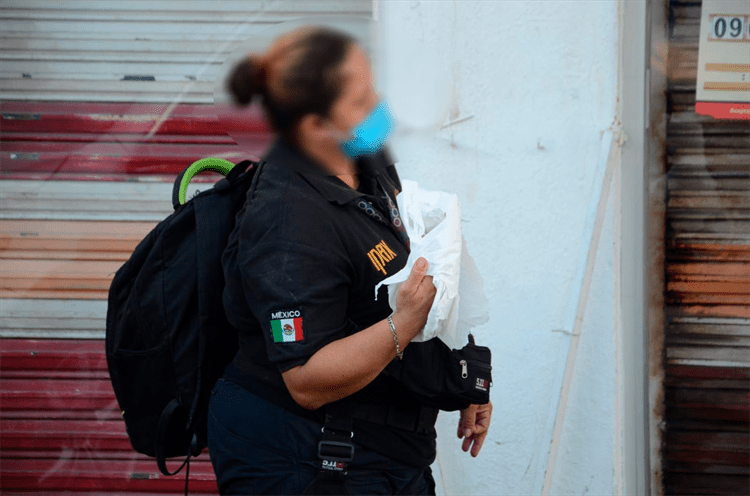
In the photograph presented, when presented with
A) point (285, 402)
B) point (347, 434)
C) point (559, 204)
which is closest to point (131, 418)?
point (285, 402)

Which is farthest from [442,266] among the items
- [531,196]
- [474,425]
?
[531,196]

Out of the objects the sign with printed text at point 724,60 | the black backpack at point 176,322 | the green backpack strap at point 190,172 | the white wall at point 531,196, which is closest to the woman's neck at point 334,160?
the black backpack at point 176,322

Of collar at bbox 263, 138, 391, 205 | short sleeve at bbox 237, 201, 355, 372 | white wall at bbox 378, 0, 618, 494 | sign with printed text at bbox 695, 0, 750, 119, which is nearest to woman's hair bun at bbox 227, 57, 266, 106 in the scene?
collar at bbox 263, 138, 391, 205

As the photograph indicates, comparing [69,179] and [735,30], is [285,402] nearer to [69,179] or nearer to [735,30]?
[69,179]

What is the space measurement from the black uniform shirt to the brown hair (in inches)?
3.5

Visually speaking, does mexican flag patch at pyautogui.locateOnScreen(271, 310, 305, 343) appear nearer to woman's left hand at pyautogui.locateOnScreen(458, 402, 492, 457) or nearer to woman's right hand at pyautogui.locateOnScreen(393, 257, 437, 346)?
woman's right hand at pyautogui.locateOnScreen(393, 257, 437, 346)

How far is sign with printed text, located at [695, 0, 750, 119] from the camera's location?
9.00ft

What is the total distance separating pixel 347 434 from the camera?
5.15 ft

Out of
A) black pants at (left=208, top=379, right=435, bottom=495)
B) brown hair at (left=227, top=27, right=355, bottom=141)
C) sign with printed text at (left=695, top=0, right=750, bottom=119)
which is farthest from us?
sign with printed text at (left=695, top=0, right=750, bottom=119)

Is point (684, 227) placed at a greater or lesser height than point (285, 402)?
lesser

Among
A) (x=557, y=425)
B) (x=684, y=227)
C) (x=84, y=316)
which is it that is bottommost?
(x=557, y=425)

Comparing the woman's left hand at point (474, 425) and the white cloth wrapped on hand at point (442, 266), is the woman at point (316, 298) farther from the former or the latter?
the woman's left hand at point (474, 425)

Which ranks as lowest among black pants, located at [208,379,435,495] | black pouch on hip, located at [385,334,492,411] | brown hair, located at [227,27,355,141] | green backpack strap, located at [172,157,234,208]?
black pants, located at [208,379,435,495]

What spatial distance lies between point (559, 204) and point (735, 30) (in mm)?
933
